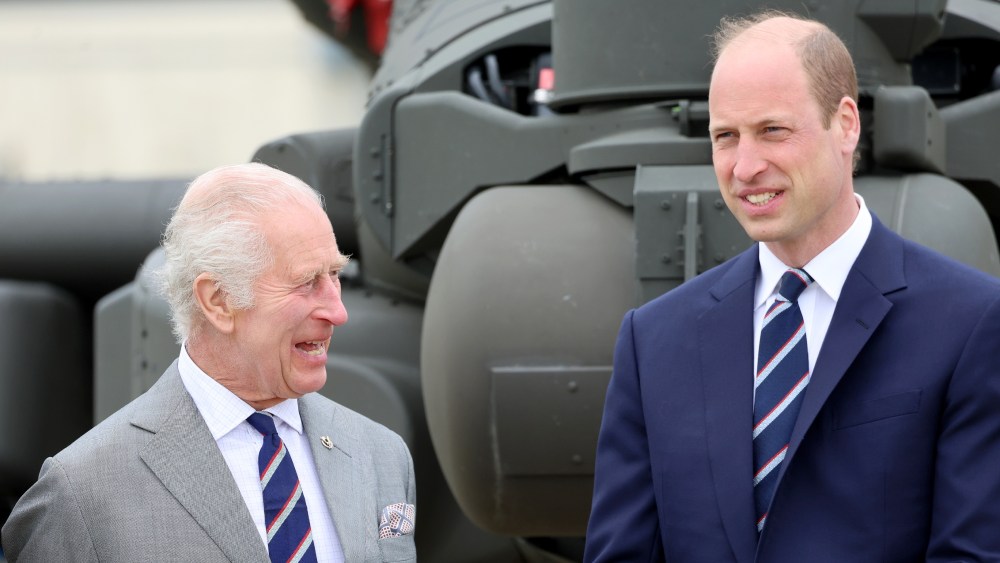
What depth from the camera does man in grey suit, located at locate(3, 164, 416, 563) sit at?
101 inches

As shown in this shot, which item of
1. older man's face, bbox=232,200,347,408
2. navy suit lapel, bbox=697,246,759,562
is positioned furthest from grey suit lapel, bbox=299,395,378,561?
navy suit lapel, bbox=697,246,759,562

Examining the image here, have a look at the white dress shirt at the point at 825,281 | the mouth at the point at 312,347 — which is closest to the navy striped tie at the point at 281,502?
the mouth at the point at 312,347

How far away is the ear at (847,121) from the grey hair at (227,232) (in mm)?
874

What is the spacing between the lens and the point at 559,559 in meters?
5.39

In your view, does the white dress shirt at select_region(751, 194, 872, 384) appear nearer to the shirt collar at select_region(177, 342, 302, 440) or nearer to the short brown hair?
the short brown hair

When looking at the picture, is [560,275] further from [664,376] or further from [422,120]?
[664,376]

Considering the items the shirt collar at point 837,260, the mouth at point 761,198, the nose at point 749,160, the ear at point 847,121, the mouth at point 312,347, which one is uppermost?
the ear at point 847,121

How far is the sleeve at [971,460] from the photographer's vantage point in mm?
2451

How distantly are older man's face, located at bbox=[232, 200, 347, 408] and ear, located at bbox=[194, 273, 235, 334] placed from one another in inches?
0.7

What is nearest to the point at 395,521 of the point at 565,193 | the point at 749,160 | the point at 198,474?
Result: the point at 198,474

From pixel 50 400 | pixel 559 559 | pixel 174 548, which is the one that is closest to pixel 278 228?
pixel 174 548

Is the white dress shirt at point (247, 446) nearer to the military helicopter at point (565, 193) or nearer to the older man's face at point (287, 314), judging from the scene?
the older man's face at point (287, 314)

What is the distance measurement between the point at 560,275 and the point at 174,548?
2.04m

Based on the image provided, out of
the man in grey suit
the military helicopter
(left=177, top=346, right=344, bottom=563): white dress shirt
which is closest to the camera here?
the man in grey suit
